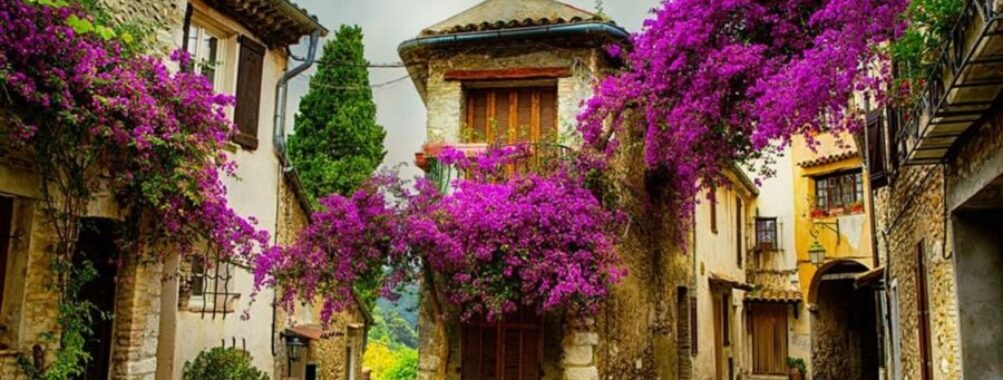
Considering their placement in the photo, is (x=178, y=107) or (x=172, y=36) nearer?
(x=178, y=107)

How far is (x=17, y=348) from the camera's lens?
6996 mm

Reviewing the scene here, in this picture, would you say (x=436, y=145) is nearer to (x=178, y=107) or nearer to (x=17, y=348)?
(x=178, y=107)

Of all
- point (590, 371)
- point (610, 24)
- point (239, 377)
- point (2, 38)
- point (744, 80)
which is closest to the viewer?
point (2, 38)

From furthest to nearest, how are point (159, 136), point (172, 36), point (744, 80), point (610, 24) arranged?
point (610, 24) < point (744, 80) < point (172, 36) < point (159, 136)

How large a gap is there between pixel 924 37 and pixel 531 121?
829 cm

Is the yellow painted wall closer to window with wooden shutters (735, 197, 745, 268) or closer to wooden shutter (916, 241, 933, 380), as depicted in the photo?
window with wooden shutters (735, 197, 745, 268)

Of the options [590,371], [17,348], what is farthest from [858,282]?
[17,348]

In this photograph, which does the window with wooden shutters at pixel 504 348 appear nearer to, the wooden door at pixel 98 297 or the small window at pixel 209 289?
the small window at pixel 209 289

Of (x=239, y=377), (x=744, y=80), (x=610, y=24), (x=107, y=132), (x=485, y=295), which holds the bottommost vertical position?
(x=239, y=377)

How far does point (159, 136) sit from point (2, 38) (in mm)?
1685

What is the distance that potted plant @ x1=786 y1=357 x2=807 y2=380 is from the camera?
22859 millimetres

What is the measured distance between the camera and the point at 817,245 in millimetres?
21812

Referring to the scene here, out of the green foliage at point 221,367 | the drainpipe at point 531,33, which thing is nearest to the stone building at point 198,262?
the green foliage at point 221,367

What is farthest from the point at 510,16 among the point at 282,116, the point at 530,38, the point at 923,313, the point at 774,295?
the point at 774,295
